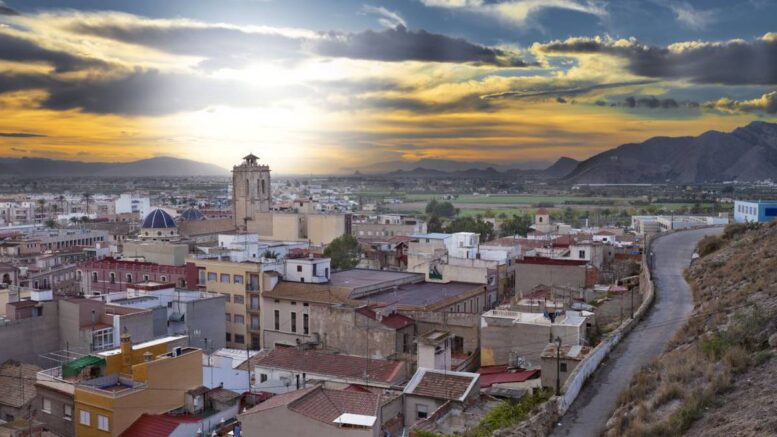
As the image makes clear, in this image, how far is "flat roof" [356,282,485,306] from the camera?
31.9 metres

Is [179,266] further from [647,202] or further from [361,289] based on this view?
[647,202]

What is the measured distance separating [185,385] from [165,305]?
9.15 metres

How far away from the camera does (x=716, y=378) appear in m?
12.6

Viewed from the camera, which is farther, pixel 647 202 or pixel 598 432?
pixel 647 202

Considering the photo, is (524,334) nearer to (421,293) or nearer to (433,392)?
(433,392)

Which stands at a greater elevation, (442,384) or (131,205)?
(442,384)

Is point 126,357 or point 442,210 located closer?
point 126,357

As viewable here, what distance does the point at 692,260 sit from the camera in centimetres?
3325

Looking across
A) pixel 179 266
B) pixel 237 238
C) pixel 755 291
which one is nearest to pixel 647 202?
pixel 237 238

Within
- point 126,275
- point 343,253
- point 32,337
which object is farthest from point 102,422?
point 343,253

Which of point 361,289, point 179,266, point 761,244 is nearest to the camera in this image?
point 761,244

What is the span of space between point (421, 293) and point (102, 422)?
60.0ft

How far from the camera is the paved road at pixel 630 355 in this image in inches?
523

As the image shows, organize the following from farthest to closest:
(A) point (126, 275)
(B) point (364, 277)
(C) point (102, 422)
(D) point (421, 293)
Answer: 1. (A) point (126, 275)
2. (B) point (364, 277)
3. (D) point (421, 293)
4. (C) point (102, 422)
